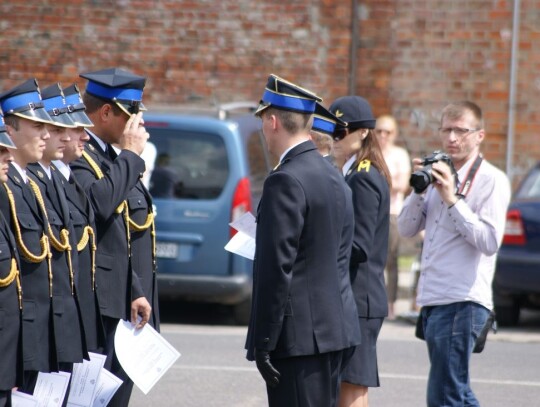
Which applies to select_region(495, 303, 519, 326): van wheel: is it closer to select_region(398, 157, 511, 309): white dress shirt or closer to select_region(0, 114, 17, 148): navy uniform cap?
select_region(398, 157, 511, 309): white dress shirt

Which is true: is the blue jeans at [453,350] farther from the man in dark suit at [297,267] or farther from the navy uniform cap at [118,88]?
the navy uniform cap at [118,88]

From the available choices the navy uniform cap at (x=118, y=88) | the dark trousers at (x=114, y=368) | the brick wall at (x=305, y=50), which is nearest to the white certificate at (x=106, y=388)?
the dark trousers at (x=114, y=368)

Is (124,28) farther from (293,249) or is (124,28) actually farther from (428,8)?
(293,249)

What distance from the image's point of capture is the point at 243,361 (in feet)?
29.2

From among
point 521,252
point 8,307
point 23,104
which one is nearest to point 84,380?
point 8,307

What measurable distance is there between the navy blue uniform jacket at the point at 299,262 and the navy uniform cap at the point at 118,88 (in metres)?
1.18

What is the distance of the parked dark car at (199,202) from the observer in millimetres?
9930

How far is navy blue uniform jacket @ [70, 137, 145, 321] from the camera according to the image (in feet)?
Result: 17.2

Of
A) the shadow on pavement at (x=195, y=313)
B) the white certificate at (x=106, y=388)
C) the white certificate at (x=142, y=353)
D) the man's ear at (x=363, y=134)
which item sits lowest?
the shadow on pavement at (x=195, y=313)

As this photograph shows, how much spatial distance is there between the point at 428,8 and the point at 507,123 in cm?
173

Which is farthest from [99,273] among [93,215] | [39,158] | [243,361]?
[243,361]

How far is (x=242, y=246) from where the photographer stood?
17.9ft

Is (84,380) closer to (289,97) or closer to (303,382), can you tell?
(303,382)

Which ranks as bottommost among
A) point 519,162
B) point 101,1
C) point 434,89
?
point 519,162
